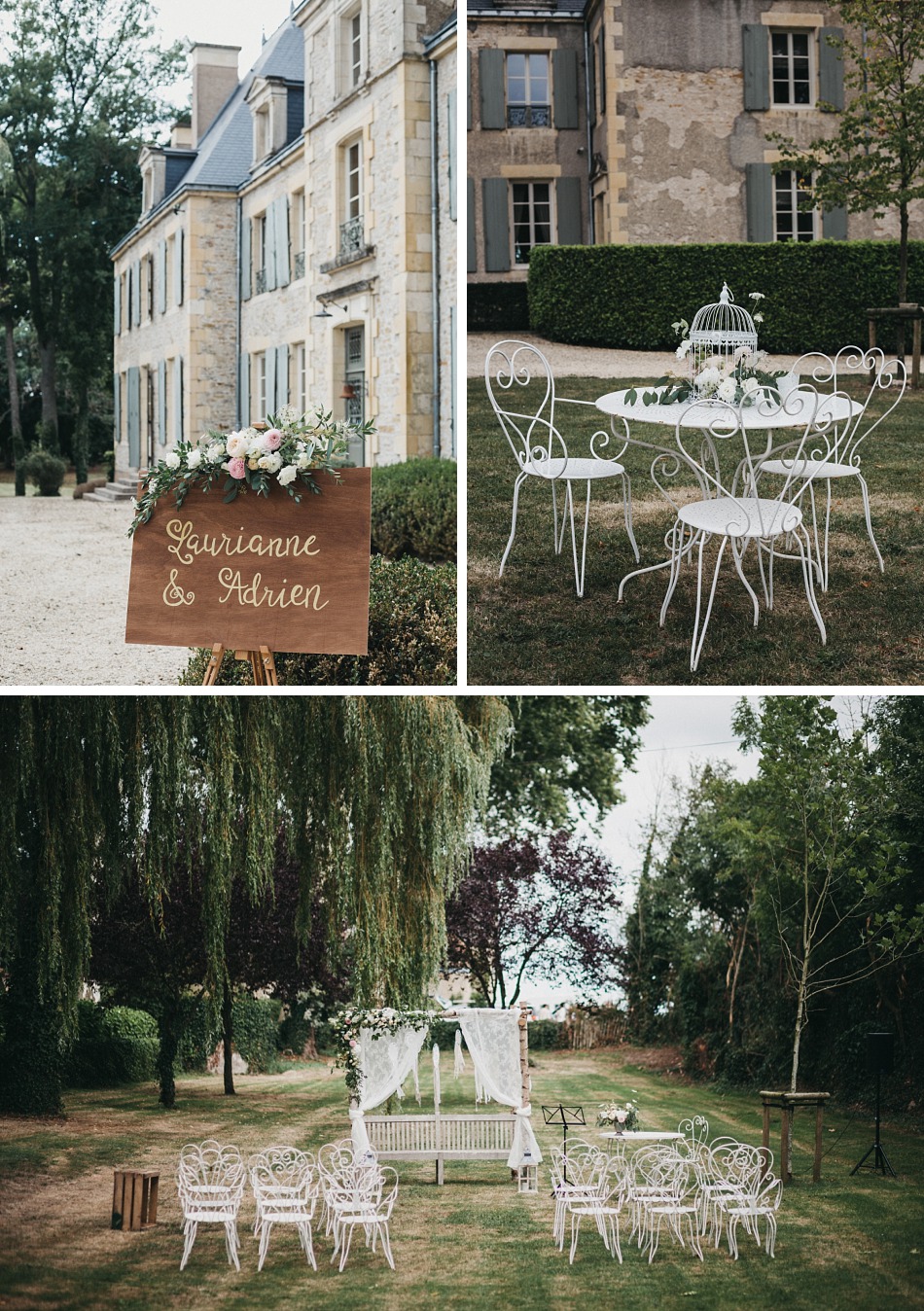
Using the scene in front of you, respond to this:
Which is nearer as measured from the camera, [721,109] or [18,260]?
[18,260]

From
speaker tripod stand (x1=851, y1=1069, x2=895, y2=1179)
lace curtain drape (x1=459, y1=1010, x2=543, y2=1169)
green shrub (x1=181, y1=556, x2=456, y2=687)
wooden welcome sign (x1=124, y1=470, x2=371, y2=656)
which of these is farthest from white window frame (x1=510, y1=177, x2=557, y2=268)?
speaker tripod stand (x1=851, y1=1069, x2=895, y2=1179)

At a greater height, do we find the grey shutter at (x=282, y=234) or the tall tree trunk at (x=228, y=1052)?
the grey shutter at (x=282, y=234)

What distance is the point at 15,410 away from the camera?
7391mm

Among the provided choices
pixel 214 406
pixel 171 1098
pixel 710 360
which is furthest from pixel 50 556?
pixel 171 1098

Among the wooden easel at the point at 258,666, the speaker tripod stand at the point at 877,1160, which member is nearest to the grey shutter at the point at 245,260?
the wooden easel at the point at 258,666

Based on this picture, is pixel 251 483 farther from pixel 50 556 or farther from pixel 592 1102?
pixel 592 1102

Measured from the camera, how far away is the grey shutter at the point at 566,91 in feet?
23.2

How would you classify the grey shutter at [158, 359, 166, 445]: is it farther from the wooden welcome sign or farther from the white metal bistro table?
the white metal bistro table

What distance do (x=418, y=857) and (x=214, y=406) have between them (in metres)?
3.04

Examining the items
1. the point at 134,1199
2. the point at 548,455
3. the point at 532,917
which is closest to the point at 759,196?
the point at 548,455

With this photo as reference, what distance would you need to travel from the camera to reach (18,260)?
23.1 feet

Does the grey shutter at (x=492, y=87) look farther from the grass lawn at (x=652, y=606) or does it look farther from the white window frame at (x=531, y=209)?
the grass lawn at (x=652, y=606)

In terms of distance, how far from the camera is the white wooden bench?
1029 centimetres

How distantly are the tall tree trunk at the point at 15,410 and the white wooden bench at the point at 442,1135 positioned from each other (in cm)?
530
